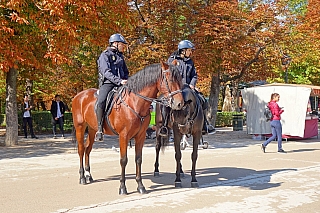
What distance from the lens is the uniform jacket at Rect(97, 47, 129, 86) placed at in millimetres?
8281

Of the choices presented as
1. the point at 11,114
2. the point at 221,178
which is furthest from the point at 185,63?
the point at 11,114

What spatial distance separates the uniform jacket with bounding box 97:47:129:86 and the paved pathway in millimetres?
2210

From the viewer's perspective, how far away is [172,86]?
7551 mm

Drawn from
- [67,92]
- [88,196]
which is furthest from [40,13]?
[67,92]

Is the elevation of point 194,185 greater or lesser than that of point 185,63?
lesser

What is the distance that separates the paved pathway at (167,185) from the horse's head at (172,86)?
1.73 metres

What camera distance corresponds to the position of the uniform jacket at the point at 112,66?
8.28 metres

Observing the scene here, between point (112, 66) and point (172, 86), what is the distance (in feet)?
5.53

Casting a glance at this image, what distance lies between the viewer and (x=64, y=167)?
1158cm

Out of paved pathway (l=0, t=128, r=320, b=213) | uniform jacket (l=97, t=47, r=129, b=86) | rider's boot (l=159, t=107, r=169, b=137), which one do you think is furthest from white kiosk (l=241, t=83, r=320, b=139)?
A: uniform jacket (l=97, t=47, r=129, b=86)

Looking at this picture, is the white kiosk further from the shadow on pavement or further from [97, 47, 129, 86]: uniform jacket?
[97, 47, 129, 86]: uniform jacket

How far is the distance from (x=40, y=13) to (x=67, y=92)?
774 inches

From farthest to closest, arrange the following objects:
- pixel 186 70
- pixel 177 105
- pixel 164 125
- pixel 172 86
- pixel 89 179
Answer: pixel 186 70, pixel 89 179, pixel 164 125, pixel 172 86, pixel 177 105

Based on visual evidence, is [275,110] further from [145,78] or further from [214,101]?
[214,101]
